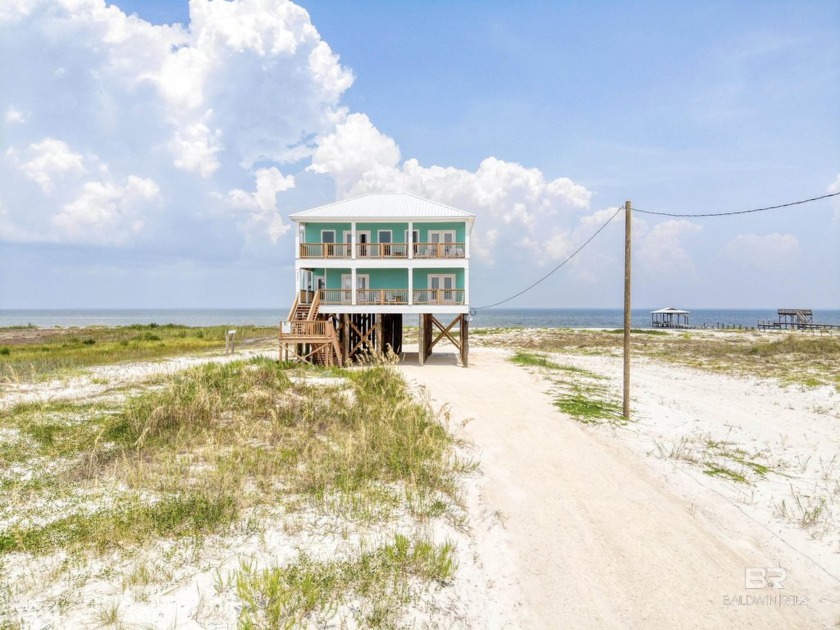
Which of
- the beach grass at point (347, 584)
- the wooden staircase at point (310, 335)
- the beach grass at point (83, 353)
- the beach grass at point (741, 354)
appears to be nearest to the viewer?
the beach grass at point (347, 584)

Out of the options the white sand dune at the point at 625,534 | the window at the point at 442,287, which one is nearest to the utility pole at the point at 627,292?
the white sand dune at the point at 625,534

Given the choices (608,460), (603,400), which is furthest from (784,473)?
(603,400)

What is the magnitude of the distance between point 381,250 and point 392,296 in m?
2.80

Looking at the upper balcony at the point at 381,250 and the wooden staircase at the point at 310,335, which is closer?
the wooden staircase at the point at 310,335

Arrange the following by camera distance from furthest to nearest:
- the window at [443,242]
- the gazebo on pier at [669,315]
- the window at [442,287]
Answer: the gazebo on pier at [669,315]
the window at [442,287]
the window at [443,242]

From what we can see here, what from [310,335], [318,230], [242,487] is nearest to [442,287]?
[318,230]

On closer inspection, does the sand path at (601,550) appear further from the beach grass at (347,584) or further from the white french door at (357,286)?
the white french door at (357,286)

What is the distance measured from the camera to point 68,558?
6.01 metres

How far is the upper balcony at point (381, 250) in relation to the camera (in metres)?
26.4

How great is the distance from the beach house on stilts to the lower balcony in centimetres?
6

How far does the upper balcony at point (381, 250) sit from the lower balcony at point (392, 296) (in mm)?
1978

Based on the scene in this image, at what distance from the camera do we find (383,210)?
1066 inches

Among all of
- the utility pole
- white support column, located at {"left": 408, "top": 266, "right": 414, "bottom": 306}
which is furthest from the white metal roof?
the utility pole

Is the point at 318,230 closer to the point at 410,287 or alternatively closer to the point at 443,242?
the point at 410,287
